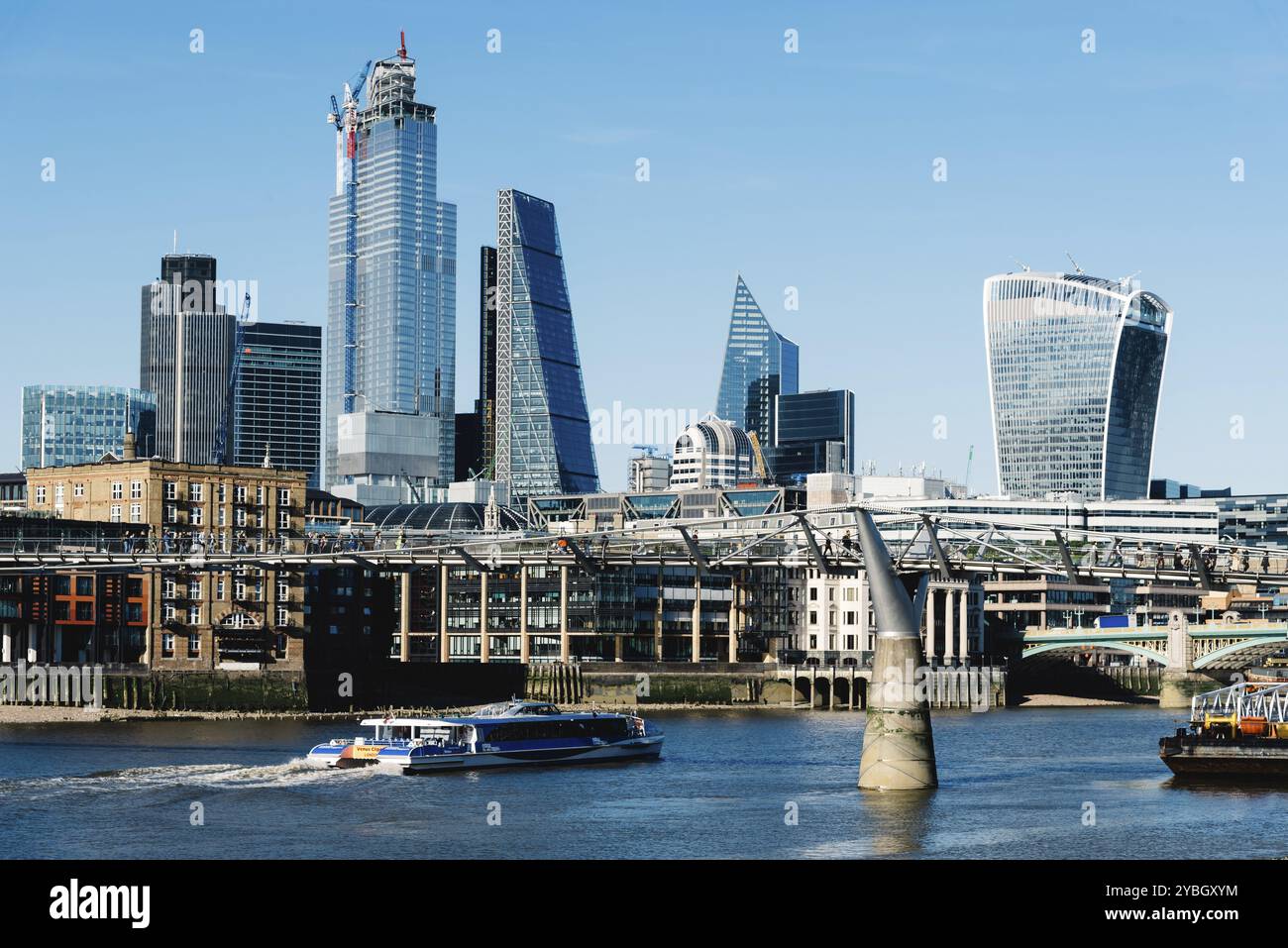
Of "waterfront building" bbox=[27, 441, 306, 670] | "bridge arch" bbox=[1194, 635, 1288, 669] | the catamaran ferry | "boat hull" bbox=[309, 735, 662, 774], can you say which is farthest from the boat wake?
"bridge arch" bbox=[1194, 635, 1288, 669]

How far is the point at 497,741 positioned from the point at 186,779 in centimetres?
2100

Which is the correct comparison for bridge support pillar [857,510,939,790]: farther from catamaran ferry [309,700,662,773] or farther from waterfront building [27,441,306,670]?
waterfront building [27,441,306,670]

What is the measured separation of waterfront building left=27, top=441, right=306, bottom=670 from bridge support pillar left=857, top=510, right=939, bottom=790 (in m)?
72.6

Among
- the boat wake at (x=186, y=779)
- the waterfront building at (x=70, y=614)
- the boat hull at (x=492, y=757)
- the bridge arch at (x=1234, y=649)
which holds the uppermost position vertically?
the waterfront building at (x=70, y=614)

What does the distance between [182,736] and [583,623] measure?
71152 mm

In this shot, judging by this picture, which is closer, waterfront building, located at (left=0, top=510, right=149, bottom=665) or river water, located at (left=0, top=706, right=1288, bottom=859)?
river water, located at (left=0, top=706, right=1288, bottom=859)

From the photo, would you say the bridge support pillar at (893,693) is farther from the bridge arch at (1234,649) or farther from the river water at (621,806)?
the bridge arch at (1234,649)

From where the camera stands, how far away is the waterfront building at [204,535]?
14838 centimetres

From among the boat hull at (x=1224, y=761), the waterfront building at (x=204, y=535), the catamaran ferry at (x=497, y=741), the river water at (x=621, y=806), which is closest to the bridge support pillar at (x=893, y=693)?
the river water at (x=621, y=806)

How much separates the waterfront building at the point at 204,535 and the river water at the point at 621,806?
116ft

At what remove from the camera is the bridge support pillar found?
73062 mm

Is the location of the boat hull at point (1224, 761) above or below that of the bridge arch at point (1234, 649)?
below

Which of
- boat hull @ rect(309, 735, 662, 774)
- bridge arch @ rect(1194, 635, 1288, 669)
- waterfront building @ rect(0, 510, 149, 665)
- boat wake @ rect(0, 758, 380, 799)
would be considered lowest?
boat hull @ rect(309, 735, 662, 774)
